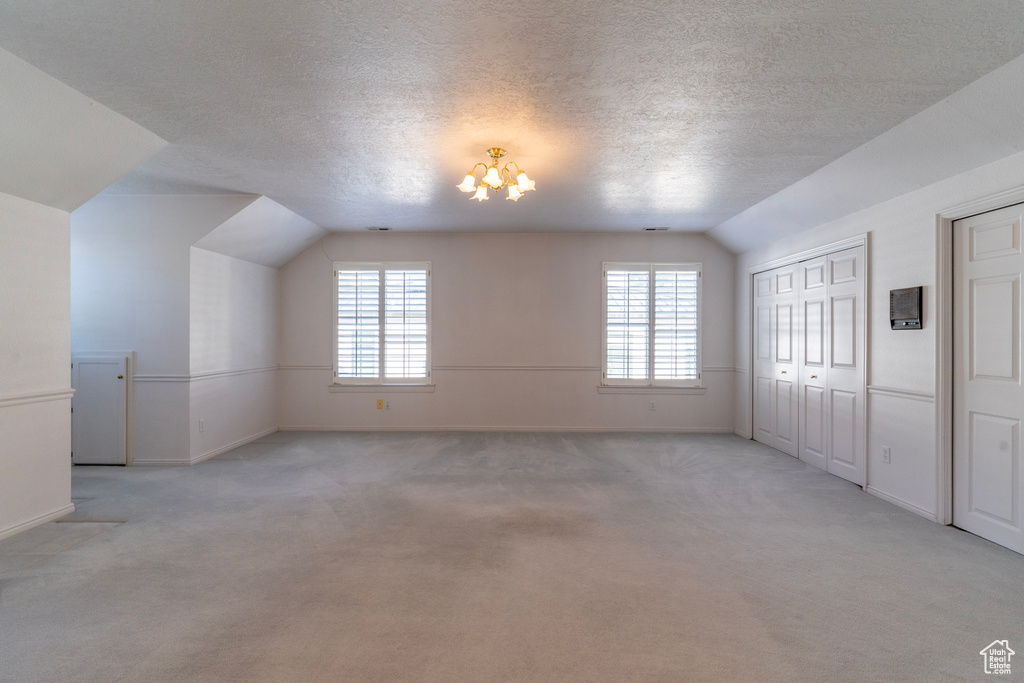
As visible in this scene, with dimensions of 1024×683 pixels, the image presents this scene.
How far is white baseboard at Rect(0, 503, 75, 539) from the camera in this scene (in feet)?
10.9

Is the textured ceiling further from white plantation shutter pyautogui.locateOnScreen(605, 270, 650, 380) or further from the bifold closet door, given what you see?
white plantation shutter pyautogui.locateOnScreen(605, 270, 650, 380)

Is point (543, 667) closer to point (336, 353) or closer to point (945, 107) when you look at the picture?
point (945, 107)

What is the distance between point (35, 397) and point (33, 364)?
0.79 ft

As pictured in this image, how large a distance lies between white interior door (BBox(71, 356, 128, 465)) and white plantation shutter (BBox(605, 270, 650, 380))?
5734 millimetres

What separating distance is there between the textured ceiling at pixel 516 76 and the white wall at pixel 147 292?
0.75 meters

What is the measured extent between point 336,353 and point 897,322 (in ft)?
20.9

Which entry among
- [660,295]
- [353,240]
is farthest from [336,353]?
[660,295]

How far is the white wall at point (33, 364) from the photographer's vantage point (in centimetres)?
338

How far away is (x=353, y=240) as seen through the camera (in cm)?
702

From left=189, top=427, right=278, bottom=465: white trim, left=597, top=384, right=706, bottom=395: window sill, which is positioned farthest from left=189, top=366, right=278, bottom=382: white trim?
left=597, top=384, right=706, bottom=395: window sill

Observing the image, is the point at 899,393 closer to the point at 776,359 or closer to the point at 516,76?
the point at 776,359

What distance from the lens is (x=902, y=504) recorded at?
394 cm

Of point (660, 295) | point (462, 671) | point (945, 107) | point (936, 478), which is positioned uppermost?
point (945, 107)

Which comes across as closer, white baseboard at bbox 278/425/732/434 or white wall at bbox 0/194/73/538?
white wall at bbox 0/194/73/538
